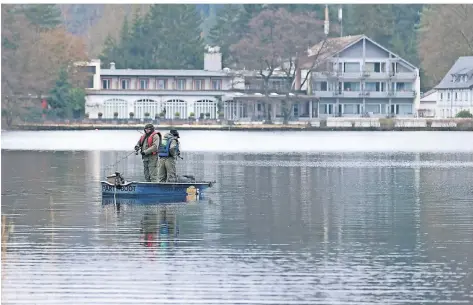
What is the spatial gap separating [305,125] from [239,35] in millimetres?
32661

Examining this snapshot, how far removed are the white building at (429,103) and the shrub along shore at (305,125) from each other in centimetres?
1277

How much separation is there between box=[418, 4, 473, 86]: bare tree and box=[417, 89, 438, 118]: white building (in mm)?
2982

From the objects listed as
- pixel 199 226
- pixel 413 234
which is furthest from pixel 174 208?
pixel 413 234

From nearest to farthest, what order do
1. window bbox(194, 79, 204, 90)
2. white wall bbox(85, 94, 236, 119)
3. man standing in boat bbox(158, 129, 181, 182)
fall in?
man standing in boat bbox(158, 129, 181, 182), white wall bbox(85, 94, 236, 119), window bbox(194, 79, 204, 90)

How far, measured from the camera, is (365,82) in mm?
126375

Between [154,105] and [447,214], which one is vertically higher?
[154,105]

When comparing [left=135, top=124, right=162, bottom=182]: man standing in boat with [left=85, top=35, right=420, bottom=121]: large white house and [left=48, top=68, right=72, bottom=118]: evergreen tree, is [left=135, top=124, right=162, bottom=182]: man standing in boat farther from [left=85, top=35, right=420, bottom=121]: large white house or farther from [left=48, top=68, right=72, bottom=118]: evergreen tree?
[left=48, top=68, right=72, bottom=118]: evergreen tree

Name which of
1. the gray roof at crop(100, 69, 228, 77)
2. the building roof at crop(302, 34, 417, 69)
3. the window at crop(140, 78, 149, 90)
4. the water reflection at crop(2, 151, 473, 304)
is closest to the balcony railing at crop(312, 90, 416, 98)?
the building roof at crop(302, 34, 417, 69)

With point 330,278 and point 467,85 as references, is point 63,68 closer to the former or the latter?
point 467,85

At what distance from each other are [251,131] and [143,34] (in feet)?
116

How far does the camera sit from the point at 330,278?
1770cm

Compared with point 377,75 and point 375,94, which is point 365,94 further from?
point 377,75

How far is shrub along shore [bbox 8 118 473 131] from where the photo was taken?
113 m

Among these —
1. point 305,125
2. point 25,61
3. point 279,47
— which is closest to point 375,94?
point 279,47
